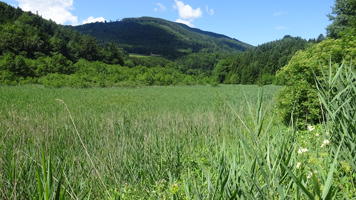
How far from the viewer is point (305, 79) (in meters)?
6.50

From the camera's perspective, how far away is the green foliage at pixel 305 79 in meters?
6.09

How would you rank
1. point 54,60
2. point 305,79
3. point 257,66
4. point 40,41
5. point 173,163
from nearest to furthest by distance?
point 173,163 < point 305,79 < point 54,60 < point 40,41 < point 257,66

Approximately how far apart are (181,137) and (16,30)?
61.7m

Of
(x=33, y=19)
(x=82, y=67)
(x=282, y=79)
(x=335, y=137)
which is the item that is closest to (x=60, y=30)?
(x=33, y=19)

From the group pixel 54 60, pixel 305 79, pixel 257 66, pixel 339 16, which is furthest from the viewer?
pixel 257 66

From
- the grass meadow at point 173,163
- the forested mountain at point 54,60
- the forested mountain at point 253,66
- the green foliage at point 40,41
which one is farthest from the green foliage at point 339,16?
the green foliage at point 40,41

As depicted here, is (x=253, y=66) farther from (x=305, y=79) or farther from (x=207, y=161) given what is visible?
(x=207, y=161)

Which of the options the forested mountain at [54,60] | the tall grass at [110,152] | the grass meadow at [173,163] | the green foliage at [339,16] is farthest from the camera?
the forested mountain at [54,60]

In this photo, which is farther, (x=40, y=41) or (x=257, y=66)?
(x=257, y=66)

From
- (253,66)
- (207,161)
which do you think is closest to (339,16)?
(207,161)

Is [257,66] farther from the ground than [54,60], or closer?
farther from the ground

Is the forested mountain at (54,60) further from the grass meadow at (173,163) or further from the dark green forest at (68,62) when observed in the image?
the grass meadow at (173,163)

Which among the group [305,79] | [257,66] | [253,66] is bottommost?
[305,79]

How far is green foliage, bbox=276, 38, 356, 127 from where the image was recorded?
6.09 m
